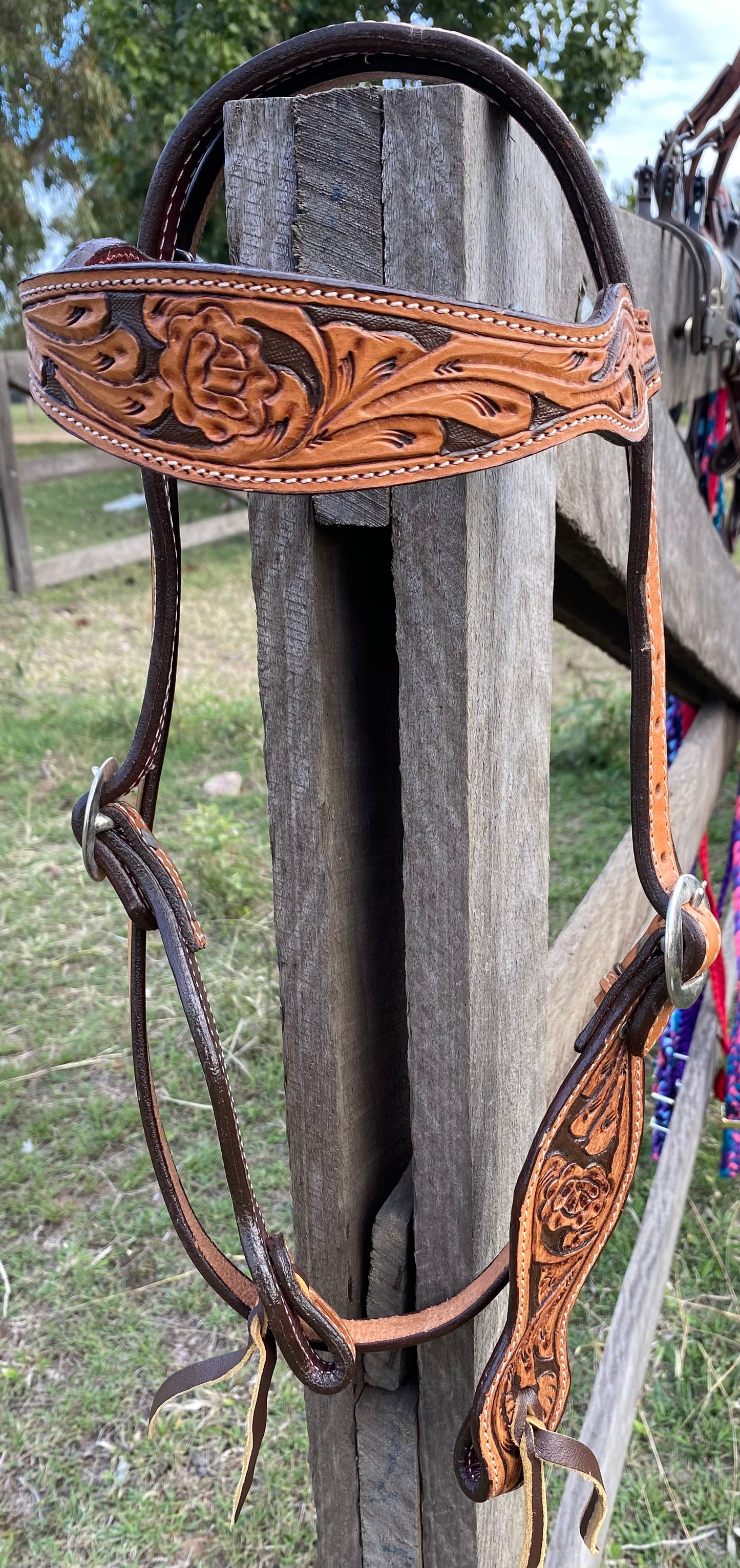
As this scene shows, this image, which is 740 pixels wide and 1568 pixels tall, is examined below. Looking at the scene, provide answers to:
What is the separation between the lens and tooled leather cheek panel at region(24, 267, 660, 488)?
535 millimetres

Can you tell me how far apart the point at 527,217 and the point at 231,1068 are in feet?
7.16

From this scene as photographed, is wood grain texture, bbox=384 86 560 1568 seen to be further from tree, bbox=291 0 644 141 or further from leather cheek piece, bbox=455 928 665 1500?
tree, bbox=291 0 644 141

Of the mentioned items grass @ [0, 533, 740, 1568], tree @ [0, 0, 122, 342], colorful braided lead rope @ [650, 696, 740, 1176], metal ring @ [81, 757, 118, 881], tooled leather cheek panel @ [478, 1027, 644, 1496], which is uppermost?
tree @ [0, 0, 122, 342]

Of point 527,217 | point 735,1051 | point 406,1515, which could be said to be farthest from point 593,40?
point 406,1515

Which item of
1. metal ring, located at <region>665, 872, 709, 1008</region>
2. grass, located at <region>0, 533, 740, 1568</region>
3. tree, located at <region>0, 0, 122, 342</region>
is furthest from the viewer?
tree, located at <region>0, 0, 122, 342</region>

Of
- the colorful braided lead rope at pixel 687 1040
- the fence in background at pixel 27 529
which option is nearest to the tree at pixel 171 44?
the fence in background at pixel 27 529

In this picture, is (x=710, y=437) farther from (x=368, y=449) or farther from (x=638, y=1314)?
(x=368, y=449)

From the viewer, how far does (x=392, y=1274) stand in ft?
2.85

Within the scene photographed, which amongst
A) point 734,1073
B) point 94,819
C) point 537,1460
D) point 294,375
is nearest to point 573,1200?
point 537,1460

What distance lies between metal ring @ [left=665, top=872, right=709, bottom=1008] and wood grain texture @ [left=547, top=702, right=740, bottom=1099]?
16cm

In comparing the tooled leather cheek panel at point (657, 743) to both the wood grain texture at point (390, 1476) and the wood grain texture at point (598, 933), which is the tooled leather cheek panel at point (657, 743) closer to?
the wood grain texture at point (598, 933)

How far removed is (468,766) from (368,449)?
23 centimetres

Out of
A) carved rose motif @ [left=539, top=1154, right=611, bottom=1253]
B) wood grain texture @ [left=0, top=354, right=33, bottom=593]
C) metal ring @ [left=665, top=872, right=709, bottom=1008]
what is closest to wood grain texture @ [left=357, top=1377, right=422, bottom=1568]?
carved rose motif @ [left=539, top=1154, right=611, bottom=1253]

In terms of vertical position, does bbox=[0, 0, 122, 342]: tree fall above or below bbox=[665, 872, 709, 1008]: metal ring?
above
